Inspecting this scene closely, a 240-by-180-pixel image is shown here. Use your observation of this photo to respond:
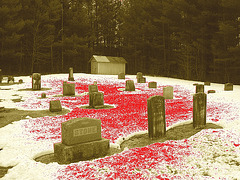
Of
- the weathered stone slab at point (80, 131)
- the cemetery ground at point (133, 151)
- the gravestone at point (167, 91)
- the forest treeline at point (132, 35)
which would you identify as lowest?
the cemetery ground at point (133, 151)

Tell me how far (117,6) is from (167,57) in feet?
75.8

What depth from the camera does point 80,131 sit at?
656cm

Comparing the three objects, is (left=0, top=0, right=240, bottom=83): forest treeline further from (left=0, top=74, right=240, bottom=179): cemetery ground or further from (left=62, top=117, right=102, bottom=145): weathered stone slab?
(left=62, top=117, right=102, bottom=145): weathered stone slab

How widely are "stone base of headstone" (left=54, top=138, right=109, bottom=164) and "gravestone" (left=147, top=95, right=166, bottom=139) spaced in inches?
73.8

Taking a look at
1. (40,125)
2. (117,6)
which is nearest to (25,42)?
(117,6)

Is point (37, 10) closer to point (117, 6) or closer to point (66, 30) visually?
point (66, 30)

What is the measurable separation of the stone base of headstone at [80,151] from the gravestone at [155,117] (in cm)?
187

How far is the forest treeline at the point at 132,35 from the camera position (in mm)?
34406

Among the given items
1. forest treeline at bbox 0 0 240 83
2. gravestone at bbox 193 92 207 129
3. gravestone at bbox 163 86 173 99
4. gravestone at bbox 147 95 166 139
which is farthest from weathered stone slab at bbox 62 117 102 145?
forest treeline at bbox 0 0 240 83

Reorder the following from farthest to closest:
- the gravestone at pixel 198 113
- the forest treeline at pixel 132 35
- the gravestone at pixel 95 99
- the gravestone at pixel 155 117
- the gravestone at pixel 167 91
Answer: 1. the forest treeline at pixel 132 35
2. the gravestone at pixel 167 91
3. the gravestone at pixel 95 99
4. the gravestone at pixel 198 113
5. the gravestone at pixel 155 117

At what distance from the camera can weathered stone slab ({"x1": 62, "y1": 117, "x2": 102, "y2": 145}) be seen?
641cm

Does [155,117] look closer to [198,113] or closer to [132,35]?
[198,113]

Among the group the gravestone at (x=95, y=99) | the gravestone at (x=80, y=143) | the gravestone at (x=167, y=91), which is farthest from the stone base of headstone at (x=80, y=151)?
the gravestone at (x=167, y=91)

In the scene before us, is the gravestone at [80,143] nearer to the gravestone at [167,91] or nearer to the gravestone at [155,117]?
the gravestone at [155,117]
